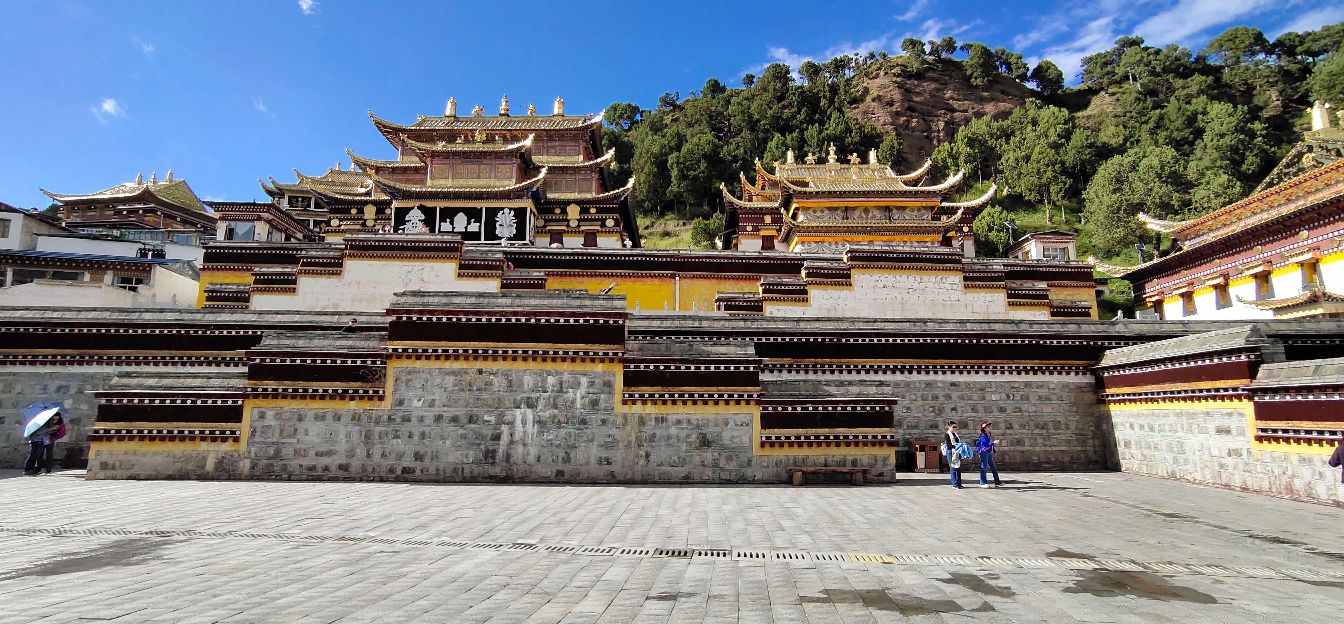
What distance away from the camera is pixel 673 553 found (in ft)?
23.7

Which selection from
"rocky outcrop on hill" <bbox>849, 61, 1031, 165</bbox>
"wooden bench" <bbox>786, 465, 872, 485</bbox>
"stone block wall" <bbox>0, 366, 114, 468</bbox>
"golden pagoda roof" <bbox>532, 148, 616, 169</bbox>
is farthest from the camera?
"rocky outcrop on hill" <bbox>849, 61, 1031, 165</bbox>

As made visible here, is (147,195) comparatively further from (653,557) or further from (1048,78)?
(1048,78)

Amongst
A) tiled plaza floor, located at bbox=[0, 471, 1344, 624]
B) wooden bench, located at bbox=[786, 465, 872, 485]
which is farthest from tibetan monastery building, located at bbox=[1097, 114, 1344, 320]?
wooden bench, located at bbox=[786, 465, 872, 485]

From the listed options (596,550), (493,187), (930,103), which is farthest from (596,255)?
(930,103)

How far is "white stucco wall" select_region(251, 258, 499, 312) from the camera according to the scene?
2311 centimetres

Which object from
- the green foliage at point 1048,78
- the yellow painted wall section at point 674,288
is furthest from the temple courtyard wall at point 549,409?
the green foliage at point 1048,78

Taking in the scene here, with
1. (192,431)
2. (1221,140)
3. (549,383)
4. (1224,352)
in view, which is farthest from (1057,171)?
(192,431)

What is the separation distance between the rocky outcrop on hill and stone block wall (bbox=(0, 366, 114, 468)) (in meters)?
82.3

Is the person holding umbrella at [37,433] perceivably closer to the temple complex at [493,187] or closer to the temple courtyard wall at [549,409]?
the temple courtyard wall at [549,409]

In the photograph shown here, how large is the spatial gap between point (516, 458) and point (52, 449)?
1002 cm

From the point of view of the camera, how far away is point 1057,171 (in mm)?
66750

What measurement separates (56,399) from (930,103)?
3725 inches

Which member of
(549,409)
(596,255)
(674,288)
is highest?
(596,255)

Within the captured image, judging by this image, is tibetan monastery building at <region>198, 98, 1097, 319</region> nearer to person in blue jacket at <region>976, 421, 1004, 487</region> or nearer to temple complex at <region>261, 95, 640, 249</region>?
temple complex at <region>261, 95, 640, 249</region>
